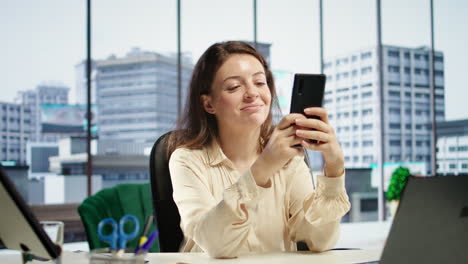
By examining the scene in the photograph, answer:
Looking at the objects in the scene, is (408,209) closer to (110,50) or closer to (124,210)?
(124,210)

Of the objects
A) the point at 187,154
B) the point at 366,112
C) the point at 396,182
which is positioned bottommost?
the point at 396,182

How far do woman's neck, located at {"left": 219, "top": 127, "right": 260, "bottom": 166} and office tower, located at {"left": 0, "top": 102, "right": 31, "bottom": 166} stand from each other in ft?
13.4

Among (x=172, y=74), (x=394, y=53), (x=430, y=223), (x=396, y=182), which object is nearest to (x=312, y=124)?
(x=430, y=223)

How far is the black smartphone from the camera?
3.70ft

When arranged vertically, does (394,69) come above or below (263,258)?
above

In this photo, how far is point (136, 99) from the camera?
5824 millimetres

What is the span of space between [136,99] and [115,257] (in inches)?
200

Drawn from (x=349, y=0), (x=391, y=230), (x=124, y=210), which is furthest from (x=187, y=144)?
(x=349, y=0)

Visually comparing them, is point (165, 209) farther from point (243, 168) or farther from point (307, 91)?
point (307, 91)

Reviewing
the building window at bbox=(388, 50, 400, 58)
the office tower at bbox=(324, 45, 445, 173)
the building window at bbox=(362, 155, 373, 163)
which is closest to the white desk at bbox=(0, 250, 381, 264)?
the office tower at bbox=(324, 45, 445, 173)

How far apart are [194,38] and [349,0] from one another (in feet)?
7.39

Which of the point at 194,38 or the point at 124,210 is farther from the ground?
the point at 194,38

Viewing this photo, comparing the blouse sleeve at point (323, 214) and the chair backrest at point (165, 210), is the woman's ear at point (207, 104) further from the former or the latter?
the blouse sleeve at point (323, 214)

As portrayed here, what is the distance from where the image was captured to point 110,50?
5.25m
